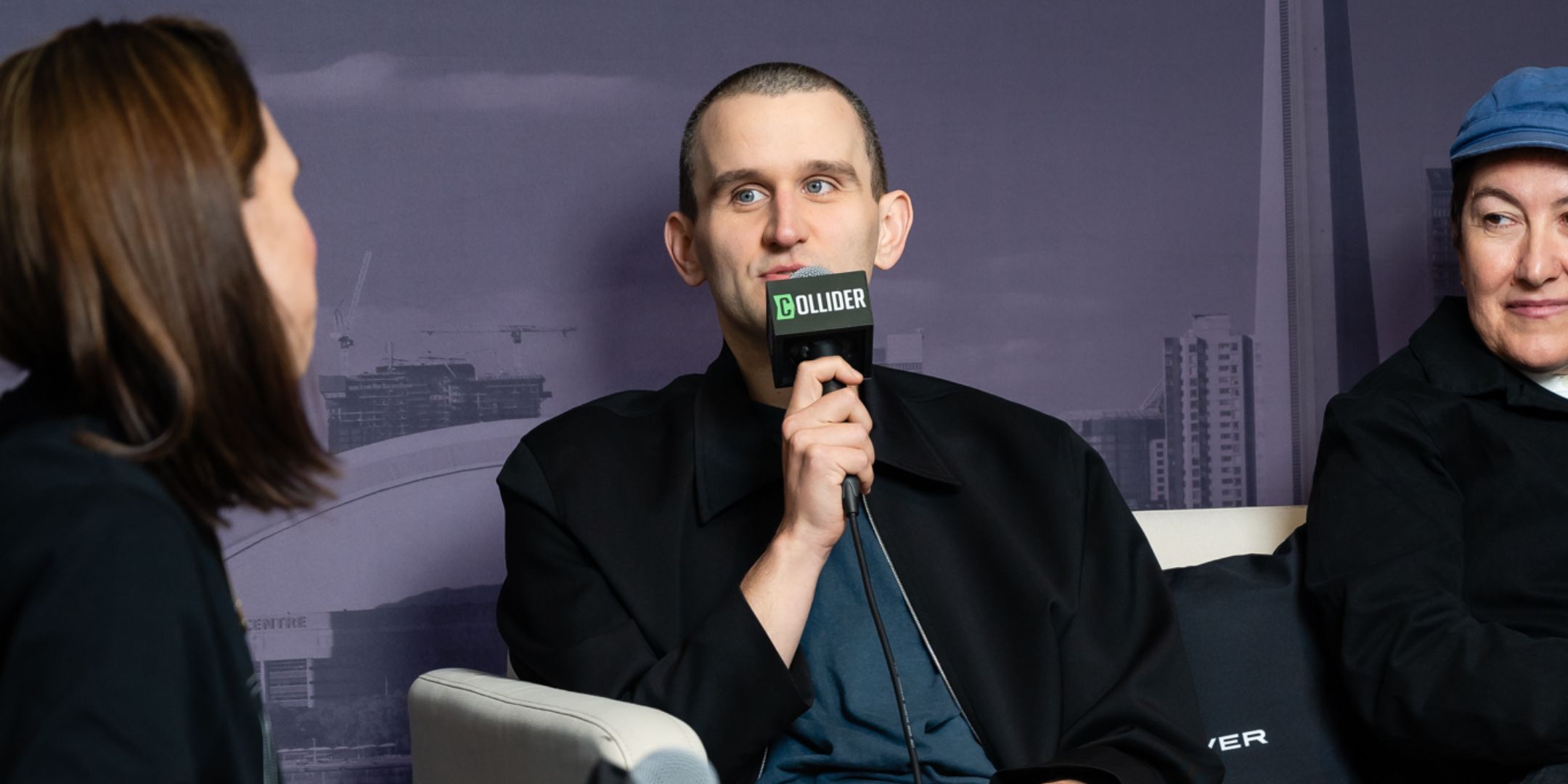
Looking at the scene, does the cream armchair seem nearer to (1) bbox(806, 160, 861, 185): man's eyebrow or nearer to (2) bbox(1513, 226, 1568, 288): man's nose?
(1) bbox(806, 160, 861, 185): man's eyebrow

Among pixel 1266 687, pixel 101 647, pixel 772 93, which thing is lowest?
pixel 1266 687

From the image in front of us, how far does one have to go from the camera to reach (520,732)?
1424 mm

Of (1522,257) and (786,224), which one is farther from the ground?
(786,224)

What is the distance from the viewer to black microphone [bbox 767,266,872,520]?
1.44m

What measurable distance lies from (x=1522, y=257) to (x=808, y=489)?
114cm

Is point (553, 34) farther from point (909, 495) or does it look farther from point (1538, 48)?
point (1538, 48)

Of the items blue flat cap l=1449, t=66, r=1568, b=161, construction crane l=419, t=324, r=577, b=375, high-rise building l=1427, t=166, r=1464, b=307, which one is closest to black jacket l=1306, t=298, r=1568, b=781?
blue flat cap l=1449, t=66, r=1568, b=161

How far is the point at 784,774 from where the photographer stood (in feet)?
5.12

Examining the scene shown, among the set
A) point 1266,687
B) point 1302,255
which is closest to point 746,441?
point 1266,687

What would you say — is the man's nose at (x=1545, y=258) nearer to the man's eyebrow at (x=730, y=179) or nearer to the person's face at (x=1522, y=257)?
the person's face at (x=1522, y=257)

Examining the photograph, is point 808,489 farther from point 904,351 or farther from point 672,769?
point 904,351

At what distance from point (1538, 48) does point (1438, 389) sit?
1185 millimetres

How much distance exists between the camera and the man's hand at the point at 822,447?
1.43m

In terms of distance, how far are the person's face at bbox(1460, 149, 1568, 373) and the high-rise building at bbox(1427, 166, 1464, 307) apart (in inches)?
27.4
